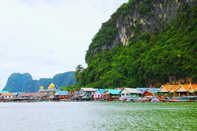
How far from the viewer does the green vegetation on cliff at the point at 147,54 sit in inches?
3012

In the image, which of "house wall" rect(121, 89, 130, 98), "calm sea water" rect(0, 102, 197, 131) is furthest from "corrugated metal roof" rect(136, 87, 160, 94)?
"calm sea water" rect(0, 102, 197, 131)

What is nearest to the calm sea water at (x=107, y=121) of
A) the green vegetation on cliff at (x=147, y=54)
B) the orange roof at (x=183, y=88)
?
the orange roof at (x=183, y=88)

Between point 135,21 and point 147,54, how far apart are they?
3072 centimetres

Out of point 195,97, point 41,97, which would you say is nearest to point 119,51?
point 41,97

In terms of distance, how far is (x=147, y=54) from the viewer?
311 feet

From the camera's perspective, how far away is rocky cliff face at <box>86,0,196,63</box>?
106188 mm

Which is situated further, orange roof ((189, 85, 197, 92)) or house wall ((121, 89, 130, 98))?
house wall ((121, 89, 130, 98))

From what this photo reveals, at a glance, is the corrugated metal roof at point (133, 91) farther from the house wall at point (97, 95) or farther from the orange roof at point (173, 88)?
the house wall at point (97, 95)

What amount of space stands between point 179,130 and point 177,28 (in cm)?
8343

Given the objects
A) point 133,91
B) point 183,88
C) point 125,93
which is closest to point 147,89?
point 133,91

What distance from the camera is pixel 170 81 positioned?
80.1m

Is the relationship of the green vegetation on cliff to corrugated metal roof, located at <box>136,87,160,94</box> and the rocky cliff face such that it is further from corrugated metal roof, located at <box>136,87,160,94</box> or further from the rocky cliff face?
corrugated metal roof, located at <box>136,87,160,94</box>

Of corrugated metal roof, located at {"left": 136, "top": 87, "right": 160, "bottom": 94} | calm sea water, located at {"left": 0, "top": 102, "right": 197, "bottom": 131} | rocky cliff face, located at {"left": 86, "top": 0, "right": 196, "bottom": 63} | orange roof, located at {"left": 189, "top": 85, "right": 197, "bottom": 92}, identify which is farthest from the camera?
Result: rocky cliff face, located at {"left": 86, "top": 0, "right": 196, "bottom": 63}

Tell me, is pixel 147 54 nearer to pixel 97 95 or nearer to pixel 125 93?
pixel 125 93
